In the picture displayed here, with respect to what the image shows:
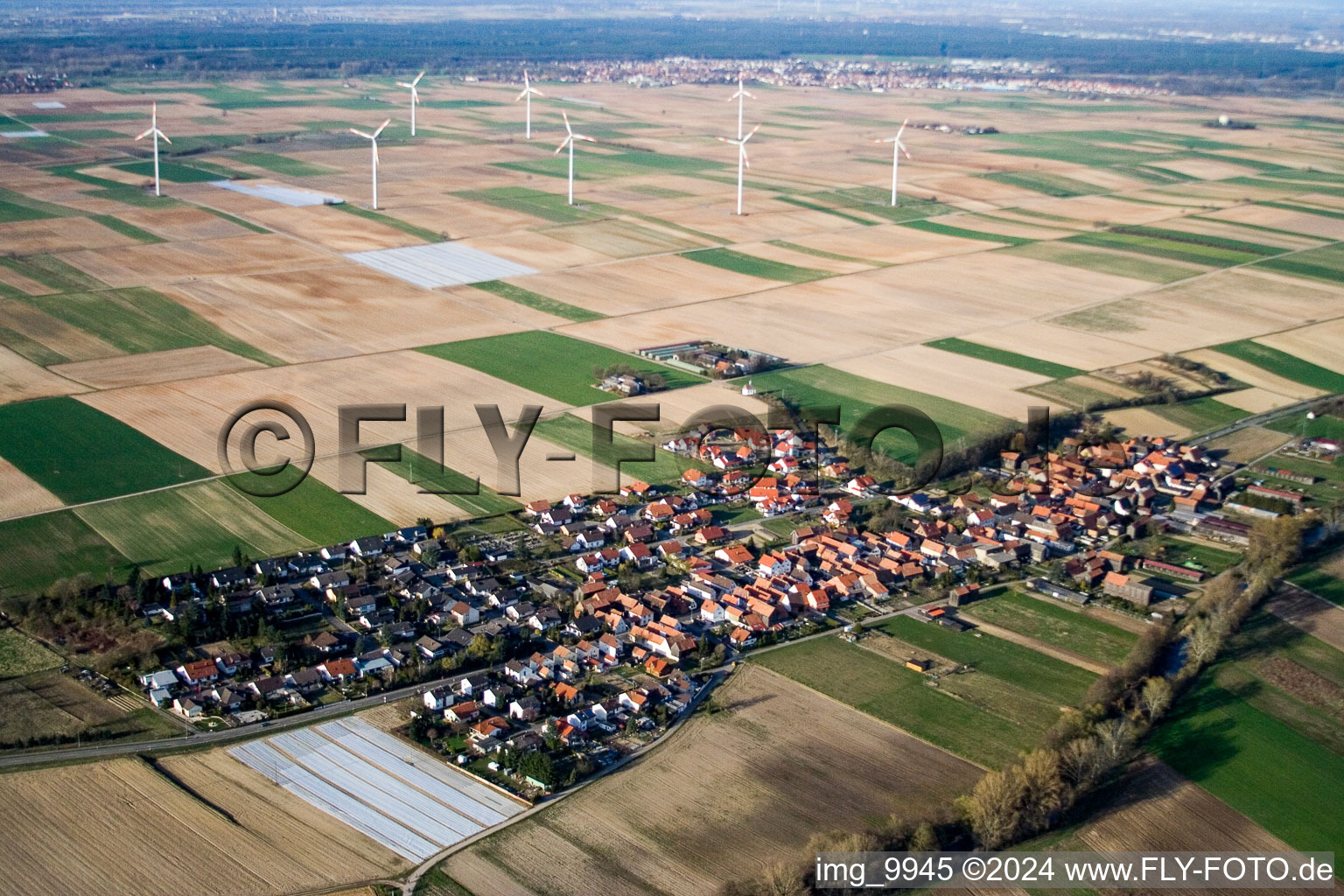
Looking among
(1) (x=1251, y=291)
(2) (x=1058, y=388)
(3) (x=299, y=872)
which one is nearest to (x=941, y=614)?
(3) (x=299, y=872)

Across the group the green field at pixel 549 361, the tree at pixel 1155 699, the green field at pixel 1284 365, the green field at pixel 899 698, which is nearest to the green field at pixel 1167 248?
the green field at pixel 1284 365

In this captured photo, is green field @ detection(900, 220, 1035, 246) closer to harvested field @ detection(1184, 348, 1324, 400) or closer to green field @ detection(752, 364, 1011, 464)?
harvested field @ detection(1184, 348, 1324, 400)

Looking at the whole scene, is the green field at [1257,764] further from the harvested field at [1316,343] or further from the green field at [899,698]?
the harvested field at [1316,343]

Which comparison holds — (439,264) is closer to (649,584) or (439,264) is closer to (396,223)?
(396,223)

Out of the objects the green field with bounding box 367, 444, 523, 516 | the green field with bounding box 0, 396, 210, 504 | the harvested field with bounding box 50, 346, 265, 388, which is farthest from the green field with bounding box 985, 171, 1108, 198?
the green field with bounding box 0, 396, 210, 504

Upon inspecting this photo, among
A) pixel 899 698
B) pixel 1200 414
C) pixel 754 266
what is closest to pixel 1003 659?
pixel 899 698

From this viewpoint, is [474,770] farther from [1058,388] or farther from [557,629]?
[1058,388]
